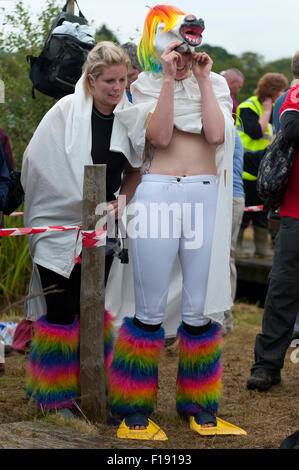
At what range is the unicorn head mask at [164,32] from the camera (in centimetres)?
325

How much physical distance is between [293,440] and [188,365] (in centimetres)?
76

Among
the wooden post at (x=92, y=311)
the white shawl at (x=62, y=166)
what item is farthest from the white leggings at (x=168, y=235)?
the white shawl at (x=62, y=166)

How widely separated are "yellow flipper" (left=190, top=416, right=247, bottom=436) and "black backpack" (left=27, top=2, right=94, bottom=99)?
2.05 metres

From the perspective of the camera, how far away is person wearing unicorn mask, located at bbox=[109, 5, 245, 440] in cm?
329

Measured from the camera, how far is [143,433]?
329 cm

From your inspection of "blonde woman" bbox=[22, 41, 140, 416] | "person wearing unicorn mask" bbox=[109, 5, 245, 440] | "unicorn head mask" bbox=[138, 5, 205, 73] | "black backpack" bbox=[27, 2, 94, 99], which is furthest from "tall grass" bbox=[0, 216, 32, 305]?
"unicorn head mask" bbox=[138, 5, 205, 73]

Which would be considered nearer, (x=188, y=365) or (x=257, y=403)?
(x=188, y=365)

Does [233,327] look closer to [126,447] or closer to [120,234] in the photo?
[120,234]

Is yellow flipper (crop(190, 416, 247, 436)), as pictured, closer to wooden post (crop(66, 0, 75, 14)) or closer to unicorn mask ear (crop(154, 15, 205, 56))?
unicorn mask ear (crop(154, 15, 205, 56))

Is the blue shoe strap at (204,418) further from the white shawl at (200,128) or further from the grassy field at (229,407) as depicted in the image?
the white shawl at (200,128)

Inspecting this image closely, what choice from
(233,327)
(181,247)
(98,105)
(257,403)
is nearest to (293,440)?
(181,247)

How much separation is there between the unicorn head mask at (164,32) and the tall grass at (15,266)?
3238mm

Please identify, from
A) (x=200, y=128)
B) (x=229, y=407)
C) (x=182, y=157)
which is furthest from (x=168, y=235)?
(x=229, y=407)

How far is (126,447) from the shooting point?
9.95 ft
